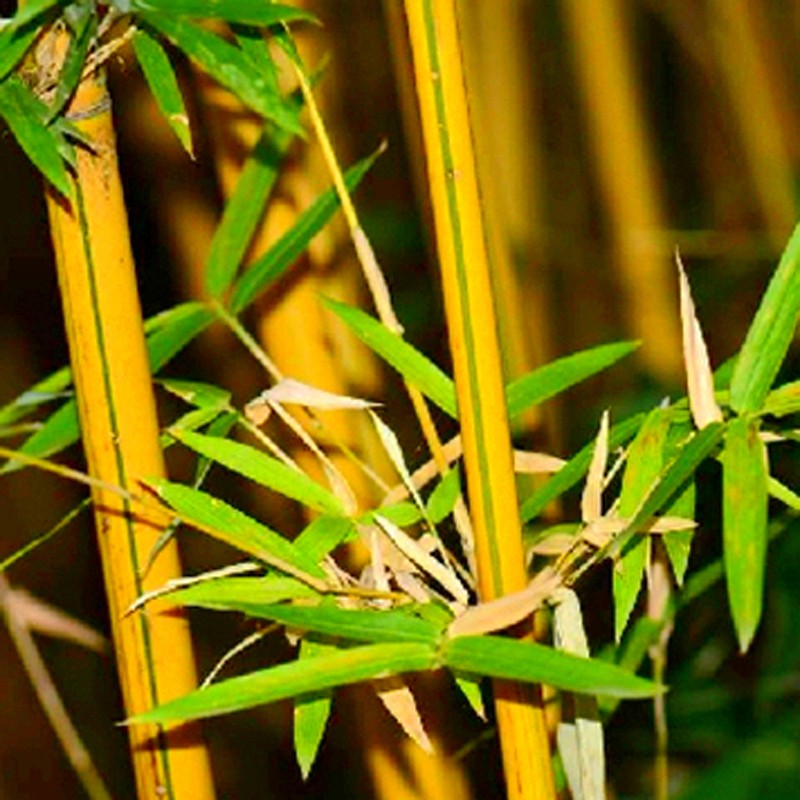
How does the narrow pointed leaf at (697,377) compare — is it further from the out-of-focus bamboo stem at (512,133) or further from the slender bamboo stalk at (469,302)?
the out-of-focus bamboo stem at (512,133)

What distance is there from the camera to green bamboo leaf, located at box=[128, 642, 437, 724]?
54 centimetres

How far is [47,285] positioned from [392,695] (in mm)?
1233

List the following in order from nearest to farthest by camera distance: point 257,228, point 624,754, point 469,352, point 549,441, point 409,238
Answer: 1. point 469,352
2. point 257,228
3. point 549,441
4. point 624,754
5. point 409,238

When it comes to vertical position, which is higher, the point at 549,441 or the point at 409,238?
the point at 409,238

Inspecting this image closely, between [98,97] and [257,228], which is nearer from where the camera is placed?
[98,97]

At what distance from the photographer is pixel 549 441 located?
99 centimetres

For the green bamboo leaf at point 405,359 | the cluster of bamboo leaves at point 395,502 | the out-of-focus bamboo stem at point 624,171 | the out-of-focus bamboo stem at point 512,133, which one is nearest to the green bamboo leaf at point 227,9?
the cluster of bamboo leaves at point 395,502

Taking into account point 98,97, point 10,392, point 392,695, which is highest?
point 98,97

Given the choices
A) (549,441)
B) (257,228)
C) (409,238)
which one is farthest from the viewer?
(409,238)

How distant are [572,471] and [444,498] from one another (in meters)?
0.05

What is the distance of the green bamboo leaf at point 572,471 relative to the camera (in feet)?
2.09

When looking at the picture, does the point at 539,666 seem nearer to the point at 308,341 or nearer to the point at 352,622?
the point at 352,622

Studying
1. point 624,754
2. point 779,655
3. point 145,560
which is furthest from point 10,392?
point 145,560

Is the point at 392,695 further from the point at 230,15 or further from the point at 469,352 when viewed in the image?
the point at 230,15
